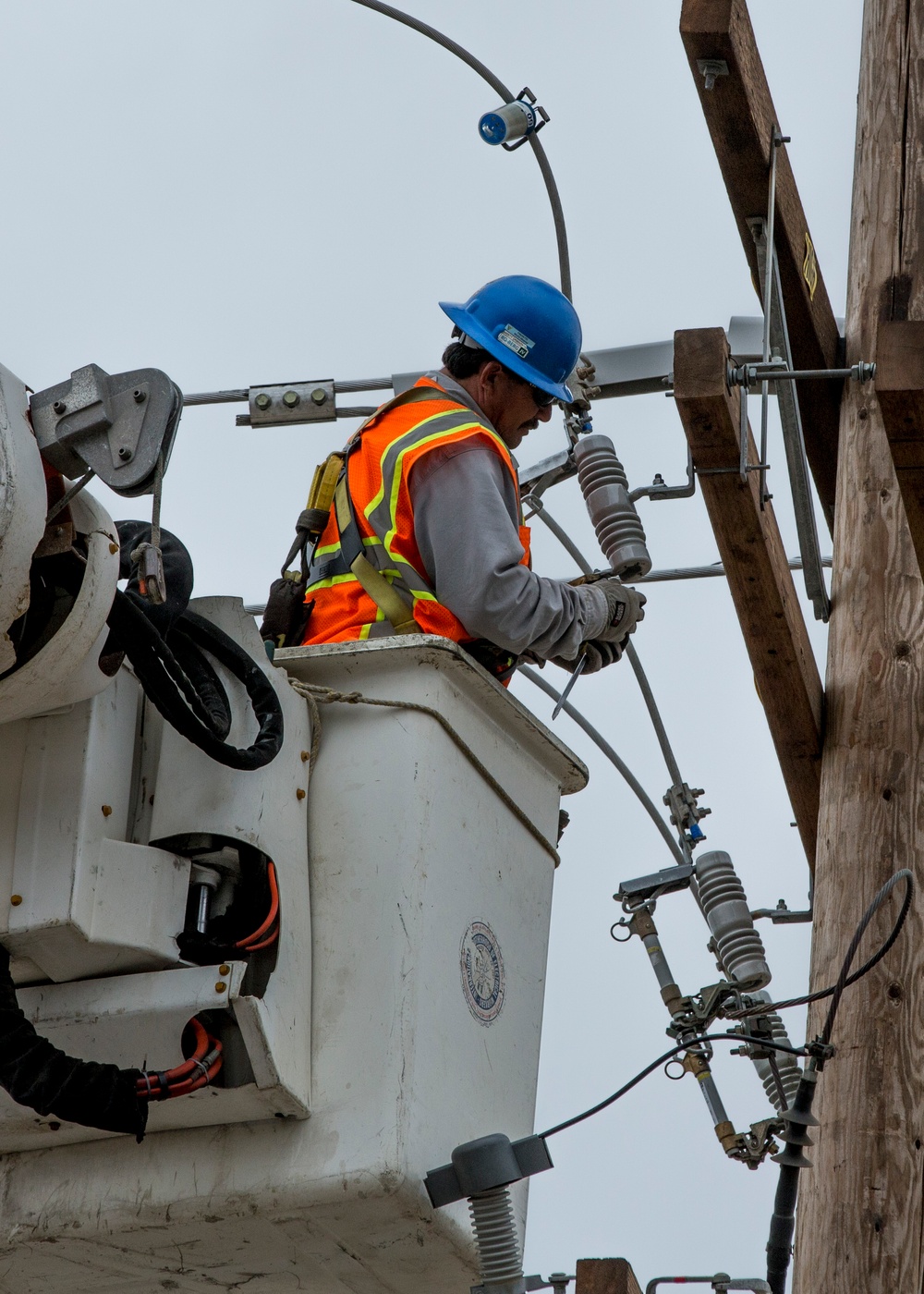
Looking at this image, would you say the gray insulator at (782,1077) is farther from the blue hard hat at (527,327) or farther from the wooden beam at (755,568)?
the blue hard hat at (527,327)

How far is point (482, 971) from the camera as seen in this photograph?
3729 millimetres

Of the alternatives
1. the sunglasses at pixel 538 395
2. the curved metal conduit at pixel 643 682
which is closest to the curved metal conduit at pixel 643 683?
the curved metal conduit at pixel 643 682

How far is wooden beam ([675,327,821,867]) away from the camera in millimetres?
4199

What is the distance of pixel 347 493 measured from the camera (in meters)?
4.19

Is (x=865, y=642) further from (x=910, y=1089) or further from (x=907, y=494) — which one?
(x=910, y=1089)

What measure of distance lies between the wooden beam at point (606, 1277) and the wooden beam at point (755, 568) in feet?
5.36

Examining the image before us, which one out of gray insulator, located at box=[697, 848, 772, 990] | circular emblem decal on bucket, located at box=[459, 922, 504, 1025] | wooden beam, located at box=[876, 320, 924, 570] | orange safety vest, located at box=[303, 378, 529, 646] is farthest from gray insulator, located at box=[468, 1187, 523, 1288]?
wooden beam, located at box=[876, 320, 924, 570]

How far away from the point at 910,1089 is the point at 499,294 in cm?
198

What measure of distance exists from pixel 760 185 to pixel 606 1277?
2.70 m

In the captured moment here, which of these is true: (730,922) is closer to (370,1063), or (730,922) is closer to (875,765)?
(875,765)

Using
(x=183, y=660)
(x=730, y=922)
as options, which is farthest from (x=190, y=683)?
(x=730, y=922)

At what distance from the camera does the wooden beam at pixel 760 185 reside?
467cm

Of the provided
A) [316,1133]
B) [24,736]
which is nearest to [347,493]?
[24,736]

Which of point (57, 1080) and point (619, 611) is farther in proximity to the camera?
point (619, 611)
